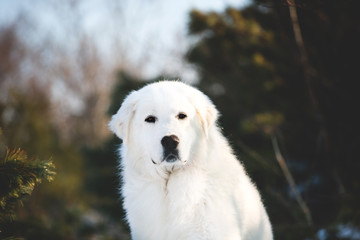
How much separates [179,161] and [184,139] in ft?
0.71

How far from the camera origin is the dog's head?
11.0 ft

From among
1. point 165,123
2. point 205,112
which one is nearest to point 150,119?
point 165,123

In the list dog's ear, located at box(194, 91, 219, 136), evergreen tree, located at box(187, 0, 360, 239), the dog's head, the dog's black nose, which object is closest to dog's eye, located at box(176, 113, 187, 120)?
the dog's head

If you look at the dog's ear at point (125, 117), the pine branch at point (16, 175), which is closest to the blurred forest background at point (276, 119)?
the pine branch at point (16, 175)

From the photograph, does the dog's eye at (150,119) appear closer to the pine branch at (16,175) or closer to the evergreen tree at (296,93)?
the pine branch at (16,175)

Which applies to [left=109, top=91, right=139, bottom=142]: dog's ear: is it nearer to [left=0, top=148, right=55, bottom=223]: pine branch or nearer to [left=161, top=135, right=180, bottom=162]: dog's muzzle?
[left=161, top=135, right=180, bottom=162]: dog's muzzle

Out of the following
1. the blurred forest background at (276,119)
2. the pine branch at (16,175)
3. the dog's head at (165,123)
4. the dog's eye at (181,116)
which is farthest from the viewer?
the blurred forest background at (276,119)

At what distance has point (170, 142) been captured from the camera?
3289 millimetres

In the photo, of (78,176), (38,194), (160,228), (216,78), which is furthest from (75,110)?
(160,228)

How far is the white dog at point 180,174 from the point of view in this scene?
10.8 ft

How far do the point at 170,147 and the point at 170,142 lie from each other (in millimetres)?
51

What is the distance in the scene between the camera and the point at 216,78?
8953 millimetres

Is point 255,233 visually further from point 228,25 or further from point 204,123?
point 228,25

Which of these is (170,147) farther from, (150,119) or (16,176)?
(16,176)
